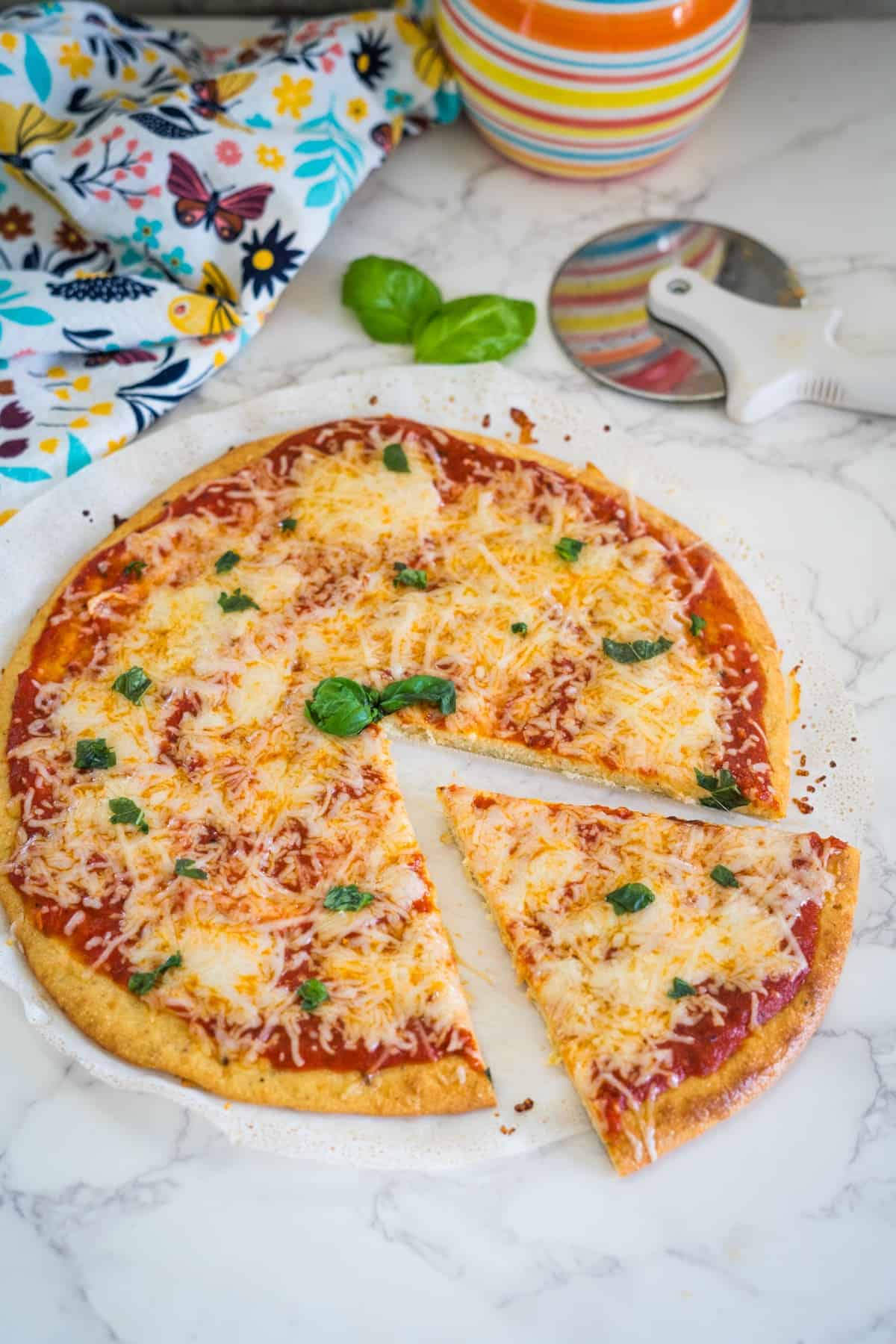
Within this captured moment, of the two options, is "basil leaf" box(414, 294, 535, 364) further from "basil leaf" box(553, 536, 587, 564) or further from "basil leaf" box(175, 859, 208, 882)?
"basil leaf" box(175, 859, 208, 882)

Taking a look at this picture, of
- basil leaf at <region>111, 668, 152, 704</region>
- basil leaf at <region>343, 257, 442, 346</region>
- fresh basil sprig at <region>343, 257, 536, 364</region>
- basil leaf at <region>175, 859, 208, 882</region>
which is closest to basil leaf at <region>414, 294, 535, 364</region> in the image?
fresh basil sprig at <region>343, 257, 536, 364</region>

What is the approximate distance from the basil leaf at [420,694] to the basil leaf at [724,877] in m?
0.93

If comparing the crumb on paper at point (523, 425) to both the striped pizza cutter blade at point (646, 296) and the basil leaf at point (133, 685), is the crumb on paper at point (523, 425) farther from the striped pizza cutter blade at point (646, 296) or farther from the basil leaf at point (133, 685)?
the basil leaf at point (133, 685)

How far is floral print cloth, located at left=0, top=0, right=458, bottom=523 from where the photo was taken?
4586mm

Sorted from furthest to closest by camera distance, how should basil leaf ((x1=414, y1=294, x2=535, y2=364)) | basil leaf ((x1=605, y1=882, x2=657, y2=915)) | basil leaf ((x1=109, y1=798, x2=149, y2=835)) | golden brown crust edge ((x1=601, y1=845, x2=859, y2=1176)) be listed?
1. basil leaf ((x1=414, y1=294, x2=535, y2=364))
2. basil leaf ((x1=109, y1=798, x2=149, y2=835))
3. basil leaf ((x1=605, y1=882, x2=657, y2=915))
4. golden brown crust edge ((x1=601, y1=845, x2=859, y2=1176))

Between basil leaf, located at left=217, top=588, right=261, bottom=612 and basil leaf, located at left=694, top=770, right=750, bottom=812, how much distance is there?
1.54 meters

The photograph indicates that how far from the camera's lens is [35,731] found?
391 centimetres

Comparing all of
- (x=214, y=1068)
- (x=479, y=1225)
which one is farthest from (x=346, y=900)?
(x=479, y=1225)

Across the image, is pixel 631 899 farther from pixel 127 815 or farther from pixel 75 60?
pixel 75 60

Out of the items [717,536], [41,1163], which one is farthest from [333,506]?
[41,1163]

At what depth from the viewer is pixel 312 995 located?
11.0 feet

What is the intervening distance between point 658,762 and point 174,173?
2.82 m

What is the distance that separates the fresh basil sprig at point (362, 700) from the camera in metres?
3.87

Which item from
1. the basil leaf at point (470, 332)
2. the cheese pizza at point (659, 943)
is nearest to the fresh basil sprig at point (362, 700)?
the cheese pizza at point (659, 943)
